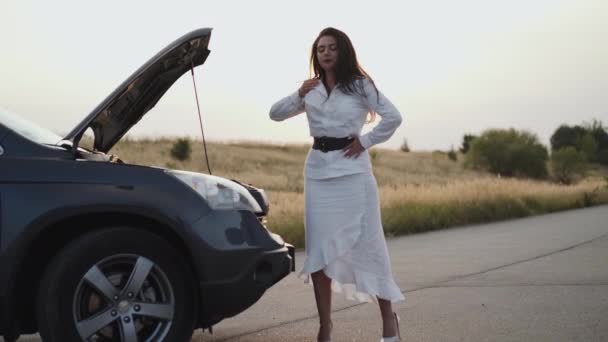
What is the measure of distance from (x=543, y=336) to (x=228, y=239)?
233 cm

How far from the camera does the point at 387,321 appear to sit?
213 inches

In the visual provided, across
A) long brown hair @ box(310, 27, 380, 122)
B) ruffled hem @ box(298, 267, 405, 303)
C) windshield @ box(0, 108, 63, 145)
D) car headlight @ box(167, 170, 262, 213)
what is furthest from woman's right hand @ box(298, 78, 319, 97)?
windshield @ box(0, 108, 63, 145)

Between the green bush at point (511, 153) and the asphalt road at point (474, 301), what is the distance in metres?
55.3

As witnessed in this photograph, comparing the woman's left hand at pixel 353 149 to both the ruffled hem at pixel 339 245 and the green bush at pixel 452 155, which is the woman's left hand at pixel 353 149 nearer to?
the ruffled hem at pixel 339 245

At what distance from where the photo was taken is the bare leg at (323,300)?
5.48 metres

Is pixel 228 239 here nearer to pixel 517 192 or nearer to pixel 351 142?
pixel 351 142

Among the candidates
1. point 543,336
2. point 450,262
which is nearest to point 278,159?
point 450,262

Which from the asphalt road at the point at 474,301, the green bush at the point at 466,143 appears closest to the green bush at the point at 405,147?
the green bush at the point at 466,143

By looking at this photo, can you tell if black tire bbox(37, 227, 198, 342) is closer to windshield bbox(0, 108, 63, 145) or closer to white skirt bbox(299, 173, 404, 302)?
windshield bbox(0, 108, 63, 145)

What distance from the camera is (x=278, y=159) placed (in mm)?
71250

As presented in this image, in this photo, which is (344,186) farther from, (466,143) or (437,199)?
(466,143)

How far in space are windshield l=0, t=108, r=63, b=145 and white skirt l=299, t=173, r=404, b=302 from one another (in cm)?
152

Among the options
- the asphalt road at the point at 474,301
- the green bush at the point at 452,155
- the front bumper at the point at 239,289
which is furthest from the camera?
the green bush at the point at 452,155

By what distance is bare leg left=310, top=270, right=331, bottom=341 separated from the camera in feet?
18.0
